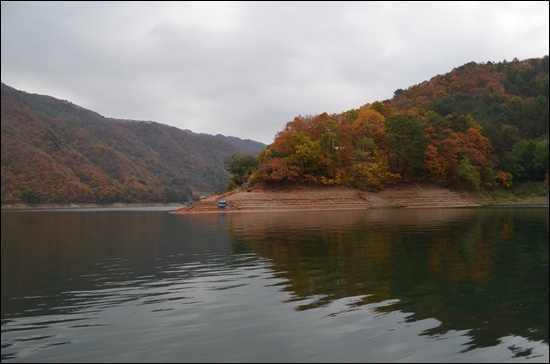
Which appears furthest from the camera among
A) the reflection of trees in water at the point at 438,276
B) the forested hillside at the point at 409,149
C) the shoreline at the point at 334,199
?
the forested hillside at the point at 409,149

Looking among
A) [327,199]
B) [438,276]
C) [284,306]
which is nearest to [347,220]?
[438,276]

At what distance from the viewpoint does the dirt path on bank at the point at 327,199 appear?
6875cm

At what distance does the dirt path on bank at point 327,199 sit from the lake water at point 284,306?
159 feet

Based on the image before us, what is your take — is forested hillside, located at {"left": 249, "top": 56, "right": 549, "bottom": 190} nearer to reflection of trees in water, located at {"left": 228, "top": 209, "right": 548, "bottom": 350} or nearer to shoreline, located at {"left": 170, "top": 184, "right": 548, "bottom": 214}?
shoreline, located at {"left": 170, "top": 184, "right": 548, "bottom": 214}

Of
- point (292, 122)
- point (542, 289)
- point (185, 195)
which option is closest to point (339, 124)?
point (292, 122)

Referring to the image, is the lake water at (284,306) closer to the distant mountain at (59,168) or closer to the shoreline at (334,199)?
the shoreline at (334,199)

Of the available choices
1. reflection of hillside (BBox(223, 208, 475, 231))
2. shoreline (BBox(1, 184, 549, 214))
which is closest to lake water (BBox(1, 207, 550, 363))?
reflection of hillside (BBox(223, 208, 475, 231))

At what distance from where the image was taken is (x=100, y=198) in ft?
462

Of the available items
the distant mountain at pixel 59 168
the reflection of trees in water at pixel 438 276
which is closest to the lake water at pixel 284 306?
the reflection of trees in water at pixel 438 276

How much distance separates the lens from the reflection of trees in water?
30.1 ft

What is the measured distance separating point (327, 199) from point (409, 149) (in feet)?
60.5

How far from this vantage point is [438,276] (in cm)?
1339

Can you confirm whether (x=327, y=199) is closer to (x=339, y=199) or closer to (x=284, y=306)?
(x=339, y=199)

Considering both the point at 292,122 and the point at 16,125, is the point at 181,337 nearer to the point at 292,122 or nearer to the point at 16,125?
the point at 292,122
